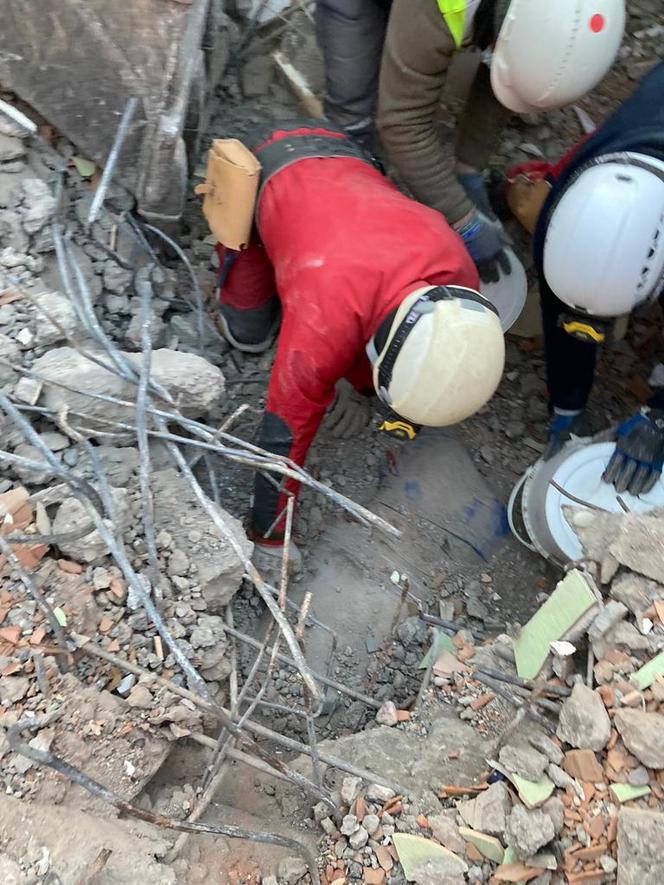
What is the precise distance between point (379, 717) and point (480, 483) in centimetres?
134

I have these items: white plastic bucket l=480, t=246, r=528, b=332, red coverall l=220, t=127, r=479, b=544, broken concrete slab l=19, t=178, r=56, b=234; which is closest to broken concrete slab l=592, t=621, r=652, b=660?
red coverall l=220, t=127, r=479, b=544

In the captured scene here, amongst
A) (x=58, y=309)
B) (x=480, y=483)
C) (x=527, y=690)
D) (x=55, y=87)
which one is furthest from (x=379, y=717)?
(x=55, y=87)

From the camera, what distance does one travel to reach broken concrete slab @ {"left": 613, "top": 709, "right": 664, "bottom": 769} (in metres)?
1.75

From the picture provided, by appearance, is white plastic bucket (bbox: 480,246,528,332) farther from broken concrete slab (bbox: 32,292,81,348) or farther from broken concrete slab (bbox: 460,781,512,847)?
broken concrete slab (bbox: 460,781,512,847)

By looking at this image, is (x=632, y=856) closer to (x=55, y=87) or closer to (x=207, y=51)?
(x=55, y=87)

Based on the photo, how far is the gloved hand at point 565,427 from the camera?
3328 mm

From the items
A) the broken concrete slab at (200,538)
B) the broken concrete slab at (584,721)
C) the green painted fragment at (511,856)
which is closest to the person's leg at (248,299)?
the broken concrete slab at (200,538)

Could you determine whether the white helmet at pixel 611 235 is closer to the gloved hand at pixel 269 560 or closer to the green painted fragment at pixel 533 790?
the gloved hand at pixel 269 560

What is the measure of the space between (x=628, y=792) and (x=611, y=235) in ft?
5.24

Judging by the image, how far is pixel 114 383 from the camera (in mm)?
2432

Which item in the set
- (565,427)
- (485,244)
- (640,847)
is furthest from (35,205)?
(640,847)

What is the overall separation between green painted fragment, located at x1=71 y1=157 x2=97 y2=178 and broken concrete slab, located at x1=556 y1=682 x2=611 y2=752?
244cm

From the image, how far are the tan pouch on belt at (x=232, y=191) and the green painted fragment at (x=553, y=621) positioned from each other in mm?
1645

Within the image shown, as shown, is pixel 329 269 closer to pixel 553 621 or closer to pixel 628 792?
pixel 553 621
